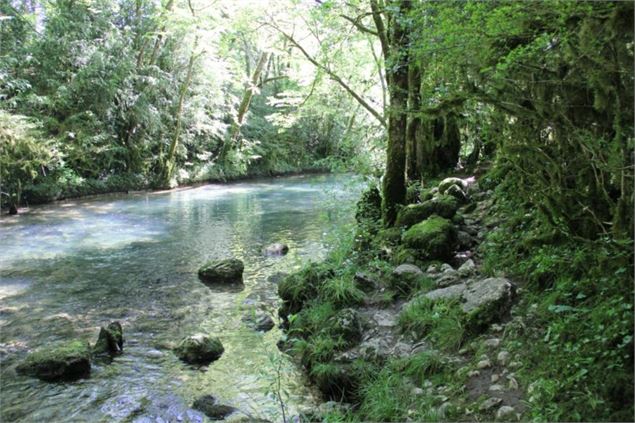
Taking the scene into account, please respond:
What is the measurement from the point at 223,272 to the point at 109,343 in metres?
3.08

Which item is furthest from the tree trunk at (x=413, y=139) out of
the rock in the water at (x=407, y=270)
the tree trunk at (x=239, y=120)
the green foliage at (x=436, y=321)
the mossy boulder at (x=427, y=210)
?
the tree trunk at (x=239, y=120)

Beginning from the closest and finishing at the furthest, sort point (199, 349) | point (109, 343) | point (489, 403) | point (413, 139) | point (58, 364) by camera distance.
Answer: point (489, 403)
point (58, 364)
point (199, 349)
point (109, 343)
point (413, 139)

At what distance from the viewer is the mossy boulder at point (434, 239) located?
674 centimetres

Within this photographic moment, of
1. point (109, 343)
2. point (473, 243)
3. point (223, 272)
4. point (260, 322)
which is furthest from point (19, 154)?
point (473, 243)

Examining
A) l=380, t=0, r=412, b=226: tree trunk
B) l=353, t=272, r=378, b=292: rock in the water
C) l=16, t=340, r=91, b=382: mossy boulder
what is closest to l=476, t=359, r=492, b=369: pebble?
l=353, t=272, r=378, b=292: rock in the water

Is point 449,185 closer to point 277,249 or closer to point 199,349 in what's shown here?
point 277,249

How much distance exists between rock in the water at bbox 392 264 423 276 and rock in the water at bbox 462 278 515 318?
1.38m

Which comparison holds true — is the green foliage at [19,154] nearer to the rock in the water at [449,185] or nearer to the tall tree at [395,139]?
the tall tree at [395,139]

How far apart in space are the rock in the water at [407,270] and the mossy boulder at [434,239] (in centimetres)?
32

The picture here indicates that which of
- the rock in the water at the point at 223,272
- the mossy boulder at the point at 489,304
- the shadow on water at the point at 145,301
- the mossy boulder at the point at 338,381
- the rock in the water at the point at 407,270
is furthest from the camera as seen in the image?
the rock in the water at the point at 223,272

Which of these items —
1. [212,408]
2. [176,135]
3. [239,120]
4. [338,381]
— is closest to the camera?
[212,408]

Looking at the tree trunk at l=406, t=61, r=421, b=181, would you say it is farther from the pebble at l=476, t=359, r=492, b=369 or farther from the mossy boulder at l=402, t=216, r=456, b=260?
the pebble at l=476, t=359, r=492, b=369

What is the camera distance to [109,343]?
619 cm

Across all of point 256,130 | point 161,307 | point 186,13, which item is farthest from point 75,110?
point 161,307
